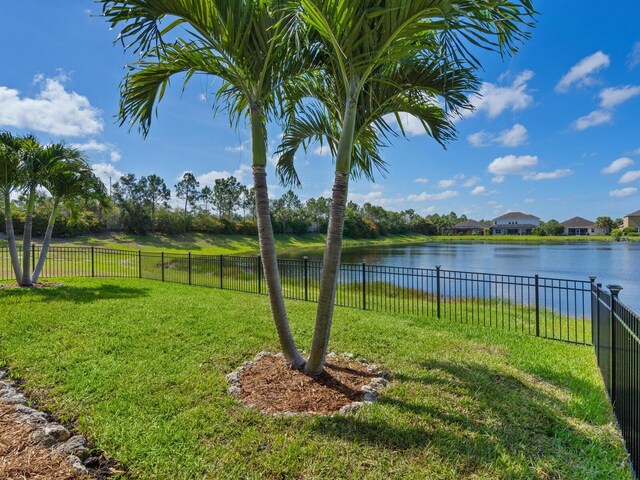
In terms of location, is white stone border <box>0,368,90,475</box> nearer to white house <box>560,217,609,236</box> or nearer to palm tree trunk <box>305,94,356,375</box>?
palm tree trunk <box>305,94,356,375</box>

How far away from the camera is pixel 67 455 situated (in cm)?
234

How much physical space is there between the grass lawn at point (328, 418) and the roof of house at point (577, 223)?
108 m

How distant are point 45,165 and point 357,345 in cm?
915

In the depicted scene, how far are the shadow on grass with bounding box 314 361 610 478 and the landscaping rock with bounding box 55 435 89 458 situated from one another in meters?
1.66

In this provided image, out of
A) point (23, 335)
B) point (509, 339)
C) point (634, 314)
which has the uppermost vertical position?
point (634, 314)

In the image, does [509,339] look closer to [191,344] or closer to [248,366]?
[248,366]

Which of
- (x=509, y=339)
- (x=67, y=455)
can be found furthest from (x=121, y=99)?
(x=509, y=339)

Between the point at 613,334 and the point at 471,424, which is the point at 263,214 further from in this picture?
the point at 613,334

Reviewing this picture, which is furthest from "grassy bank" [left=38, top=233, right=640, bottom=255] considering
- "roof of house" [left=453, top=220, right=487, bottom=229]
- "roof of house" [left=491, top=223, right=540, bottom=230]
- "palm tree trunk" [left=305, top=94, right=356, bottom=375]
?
"roof of house" [left=491, top=223, right=540, bottom=230]

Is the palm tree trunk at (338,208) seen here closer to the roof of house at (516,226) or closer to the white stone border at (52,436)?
the white stone border at (52,436)

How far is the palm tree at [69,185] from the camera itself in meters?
9.09

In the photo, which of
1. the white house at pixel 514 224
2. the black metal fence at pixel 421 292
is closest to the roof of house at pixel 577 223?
the white house at pixel 514 224

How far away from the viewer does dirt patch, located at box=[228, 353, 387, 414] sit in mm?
3006

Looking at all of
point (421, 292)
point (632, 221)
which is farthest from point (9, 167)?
point (632, 221)
